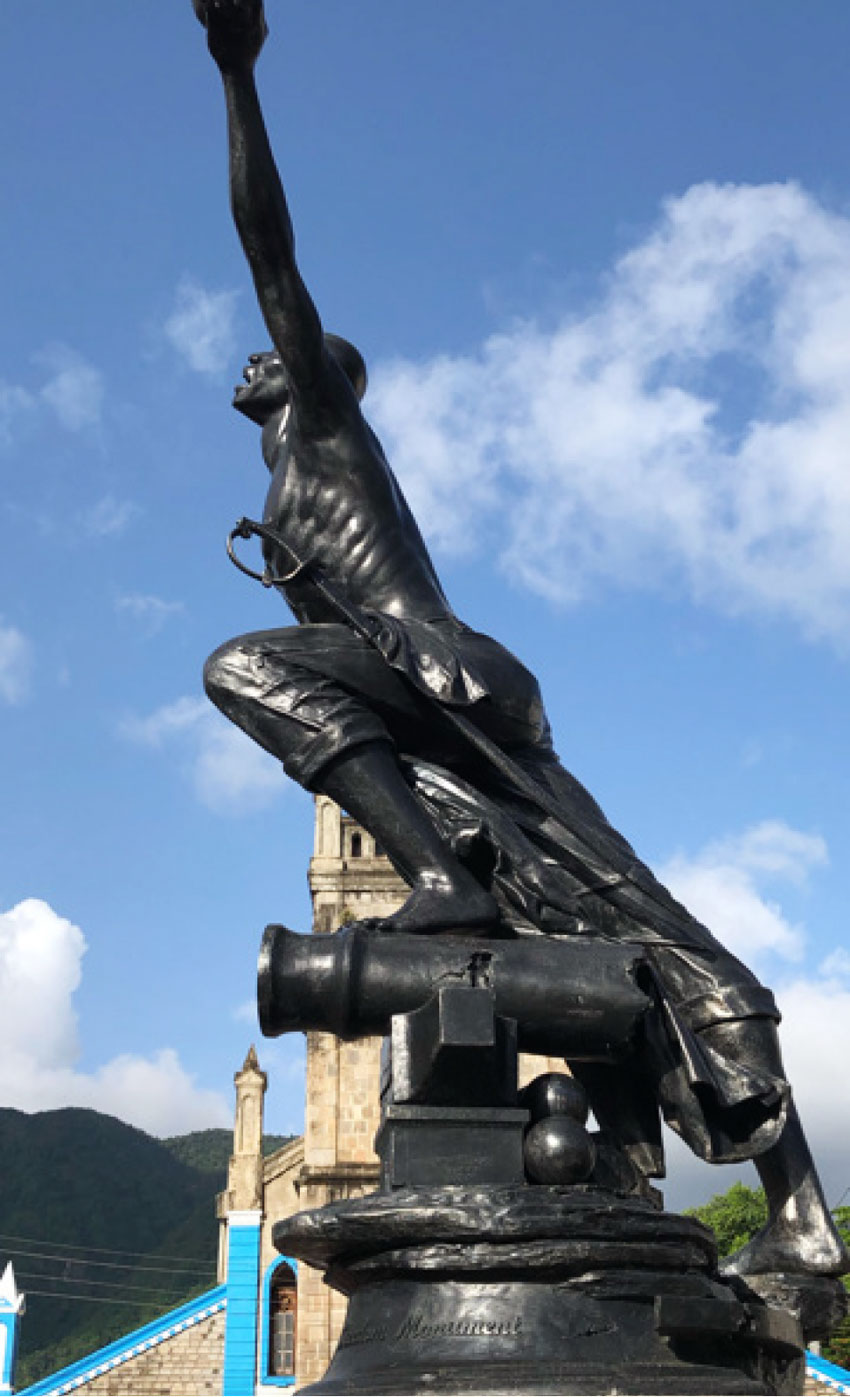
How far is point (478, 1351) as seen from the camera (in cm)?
308

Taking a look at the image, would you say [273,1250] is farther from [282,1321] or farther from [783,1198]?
[783,1198]

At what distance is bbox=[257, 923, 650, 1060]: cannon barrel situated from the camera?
12.2 ft

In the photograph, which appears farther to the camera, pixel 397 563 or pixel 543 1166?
pixel 397 563

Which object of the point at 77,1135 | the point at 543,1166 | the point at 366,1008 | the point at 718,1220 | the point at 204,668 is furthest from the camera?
the point at 77,1135

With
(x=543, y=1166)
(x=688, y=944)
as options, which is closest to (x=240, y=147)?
(x=688, y=944)

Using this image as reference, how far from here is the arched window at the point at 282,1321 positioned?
2691 centimetres

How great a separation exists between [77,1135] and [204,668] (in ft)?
A: 246

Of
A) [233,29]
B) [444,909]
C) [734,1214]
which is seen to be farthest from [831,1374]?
[233,29]

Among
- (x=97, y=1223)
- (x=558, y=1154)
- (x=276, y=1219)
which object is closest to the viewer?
(x=558, y=1154)

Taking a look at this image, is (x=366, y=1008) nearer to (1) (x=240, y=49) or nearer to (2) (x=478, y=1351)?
(2) (x=478, y=1351)

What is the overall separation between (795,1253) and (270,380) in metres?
3.09

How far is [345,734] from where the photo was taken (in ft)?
13.4

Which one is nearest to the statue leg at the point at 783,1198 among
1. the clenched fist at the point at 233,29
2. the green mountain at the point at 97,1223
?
the clenched fist at the point at 233,29

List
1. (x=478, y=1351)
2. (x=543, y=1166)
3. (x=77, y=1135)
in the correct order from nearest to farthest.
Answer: (x=478, y=1351) → (x=543, y=1166) → (x=77, y=1135)
